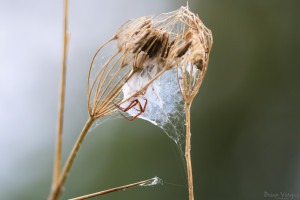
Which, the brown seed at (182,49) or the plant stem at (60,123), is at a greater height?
the brown seed at (182,49)

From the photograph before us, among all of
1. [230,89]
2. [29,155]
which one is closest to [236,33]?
[230,89]

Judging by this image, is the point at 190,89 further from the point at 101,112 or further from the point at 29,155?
the point at 29,155

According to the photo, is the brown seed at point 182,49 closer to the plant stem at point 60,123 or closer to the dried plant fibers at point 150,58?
the dried plant fibers at point 150,58

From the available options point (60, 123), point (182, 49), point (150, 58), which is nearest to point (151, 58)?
point (150, 58)

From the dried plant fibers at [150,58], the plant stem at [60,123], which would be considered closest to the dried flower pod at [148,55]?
the dried plant fibers at [150,58]

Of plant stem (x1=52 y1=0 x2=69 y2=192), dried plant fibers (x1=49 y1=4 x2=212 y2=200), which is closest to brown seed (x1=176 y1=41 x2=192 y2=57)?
dried plant fibers (x1=49 y1=4 x2=212 y2=200)

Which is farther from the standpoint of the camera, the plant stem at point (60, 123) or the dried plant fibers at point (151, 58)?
the dried plant fibers at point (151, 58)

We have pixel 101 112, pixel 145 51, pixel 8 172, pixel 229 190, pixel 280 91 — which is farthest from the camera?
pixel 280 91

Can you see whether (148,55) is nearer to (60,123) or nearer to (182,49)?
(182,49)
